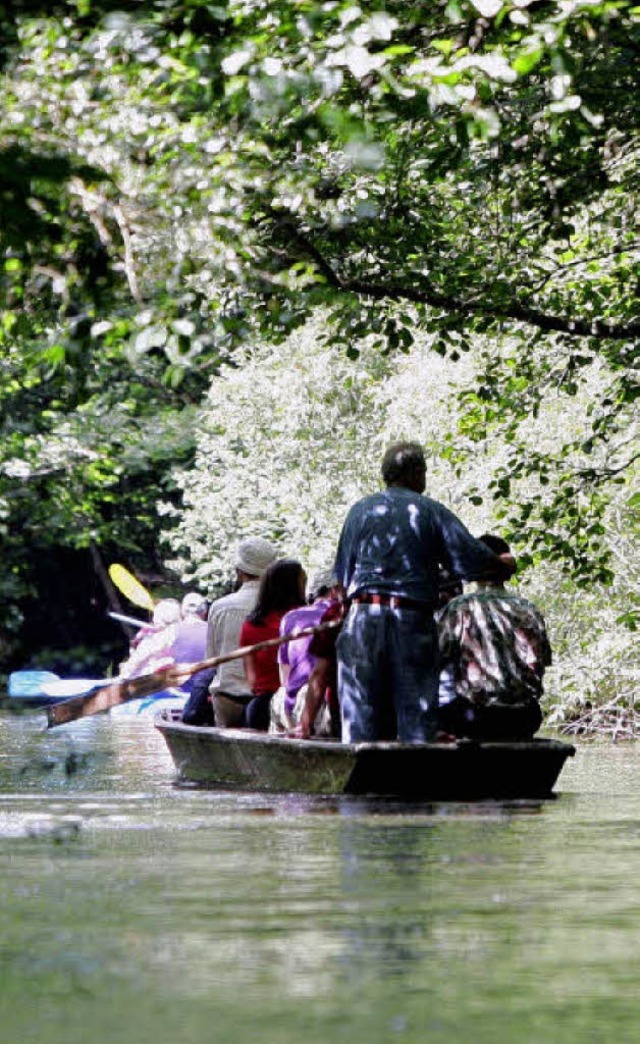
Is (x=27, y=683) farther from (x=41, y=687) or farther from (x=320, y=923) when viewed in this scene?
(x=320, y=923)

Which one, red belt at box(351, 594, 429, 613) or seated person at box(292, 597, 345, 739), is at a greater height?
red belt at box(351, 594, 429, 613)

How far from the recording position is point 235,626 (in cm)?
1591

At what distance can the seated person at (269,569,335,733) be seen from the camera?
14414 millimetres

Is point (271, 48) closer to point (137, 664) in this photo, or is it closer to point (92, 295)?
point (92, 295)

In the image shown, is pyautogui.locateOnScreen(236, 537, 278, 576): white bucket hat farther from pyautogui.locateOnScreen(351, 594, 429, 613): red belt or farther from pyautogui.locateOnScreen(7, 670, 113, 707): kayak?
pyautogui.locateOnScreen(7, 670, 113, 707): kayak

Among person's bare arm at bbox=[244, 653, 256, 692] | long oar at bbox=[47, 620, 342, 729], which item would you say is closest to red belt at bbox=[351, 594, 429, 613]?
long oar at bbox=[47, 620, 342, 729]

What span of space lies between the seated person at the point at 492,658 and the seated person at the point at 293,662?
860mm

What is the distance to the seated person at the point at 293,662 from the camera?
47.3 ft

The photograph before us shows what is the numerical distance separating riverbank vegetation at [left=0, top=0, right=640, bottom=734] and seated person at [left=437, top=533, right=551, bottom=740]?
1.75m

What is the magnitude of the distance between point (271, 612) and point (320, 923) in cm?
797

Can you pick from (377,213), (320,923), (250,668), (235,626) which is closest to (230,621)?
(235,626)

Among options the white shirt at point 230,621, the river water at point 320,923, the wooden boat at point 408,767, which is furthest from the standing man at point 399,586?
the white shirt at point 230,621

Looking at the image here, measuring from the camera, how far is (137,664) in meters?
32.1

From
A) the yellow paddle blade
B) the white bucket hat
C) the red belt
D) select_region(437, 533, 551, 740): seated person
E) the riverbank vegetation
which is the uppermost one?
the yellow paddle blade
